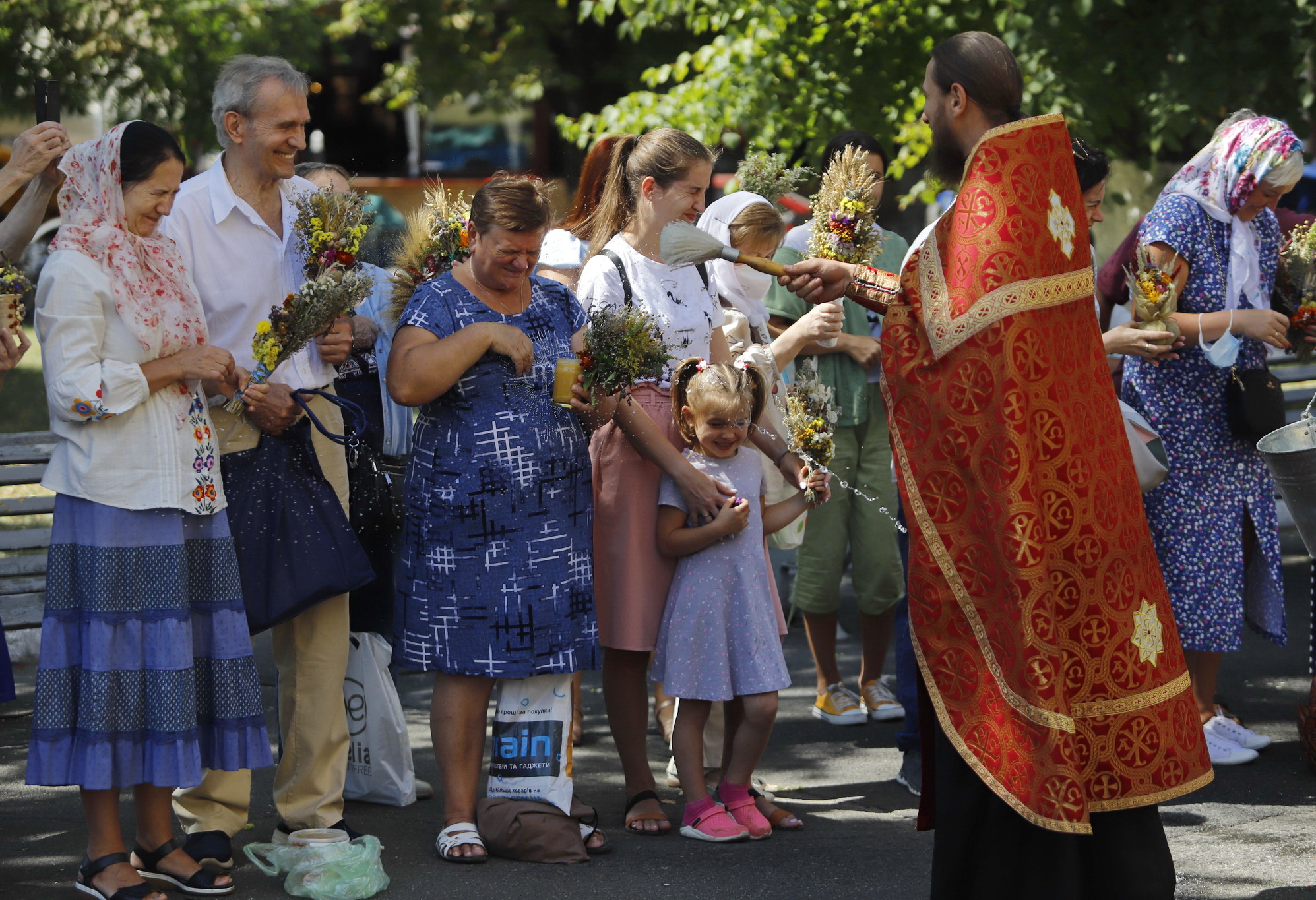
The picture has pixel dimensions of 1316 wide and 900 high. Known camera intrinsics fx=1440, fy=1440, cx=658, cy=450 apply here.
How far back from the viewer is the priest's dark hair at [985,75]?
3.44 meters

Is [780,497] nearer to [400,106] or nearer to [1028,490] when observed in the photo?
[1028,490]

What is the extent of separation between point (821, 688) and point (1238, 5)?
588 centimetres

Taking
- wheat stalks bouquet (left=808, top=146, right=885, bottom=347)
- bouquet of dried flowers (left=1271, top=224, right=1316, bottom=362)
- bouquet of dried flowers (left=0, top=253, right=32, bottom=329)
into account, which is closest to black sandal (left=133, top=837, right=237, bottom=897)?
bouquet of dried flowers (left=0, top=253, right=32, bottom=329)

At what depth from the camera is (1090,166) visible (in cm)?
470

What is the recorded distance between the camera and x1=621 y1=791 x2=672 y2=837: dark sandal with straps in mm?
4570

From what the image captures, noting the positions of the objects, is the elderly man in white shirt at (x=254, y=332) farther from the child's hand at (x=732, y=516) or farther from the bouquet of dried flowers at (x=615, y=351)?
the child's hand at (x=732, y=516)

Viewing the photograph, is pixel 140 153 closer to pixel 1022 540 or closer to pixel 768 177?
pixel 1022 540

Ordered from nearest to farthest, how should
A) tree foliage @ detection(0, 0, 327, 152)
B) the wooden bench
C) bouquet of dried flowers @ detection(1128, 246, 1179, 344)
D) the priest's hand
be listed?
the priest's hand → bouquet of dried flowers @ detection(1128, 246, 1179, 344) → the wooden bench → tree foliage @ detection(0, 0, 327, 152)

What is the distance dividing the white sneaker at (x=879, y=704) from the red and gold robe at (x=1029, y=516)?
2.44 m

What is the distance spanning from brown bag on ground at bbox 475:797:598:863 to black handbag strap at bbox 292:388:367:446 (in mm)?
1222

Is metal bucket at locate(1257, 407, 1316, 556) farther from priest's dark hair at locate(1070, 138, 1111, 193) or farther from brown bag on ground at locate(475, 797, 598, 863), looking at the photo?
brown bag on ground at locate(475, 797, 598, 863)

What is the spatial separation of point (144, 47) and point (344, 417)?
12.9 m

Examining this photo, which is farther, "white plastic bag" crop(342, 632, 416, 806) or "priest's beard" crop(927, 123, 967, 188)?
"white plastic bag" crop(342, 632, 416, 806)

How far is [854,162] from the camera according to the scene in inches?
195
